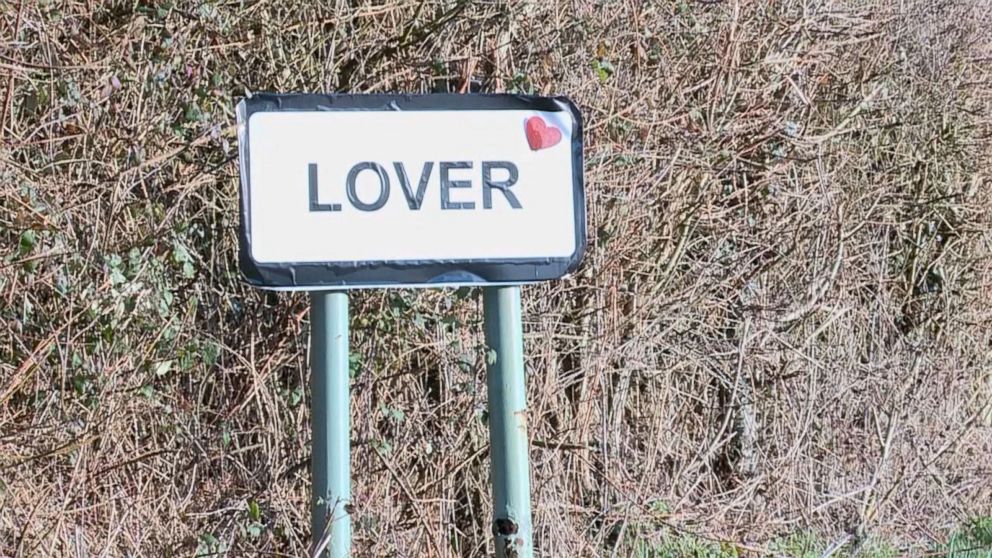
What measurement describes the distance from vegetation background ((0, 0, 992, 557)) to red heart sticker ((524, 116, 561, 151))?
5.06ft

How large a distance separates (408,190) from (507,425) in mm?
479

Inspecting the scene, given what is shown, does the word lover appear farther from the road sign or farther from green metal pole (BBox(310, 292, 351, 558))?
green metal pole (BBox(310, 292, 351, 558))

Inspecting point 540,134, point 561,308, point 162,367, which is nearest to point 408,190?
point 540,134

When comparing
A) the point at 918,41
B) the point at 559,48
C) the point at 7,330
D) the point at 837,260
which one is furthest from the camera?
the point at 918,41

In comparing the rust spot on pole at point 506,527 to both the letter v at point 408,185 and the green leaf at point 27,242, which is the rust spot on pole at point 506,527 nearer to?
the letter v at point 408,185

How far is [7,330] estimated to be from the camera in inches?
115

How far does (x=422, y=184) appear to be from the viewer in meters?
1.79

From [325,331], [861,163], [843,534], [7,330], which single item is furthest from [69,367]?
[861,163]

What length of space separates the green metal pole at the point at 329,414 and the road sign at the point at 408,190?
2.8 inches

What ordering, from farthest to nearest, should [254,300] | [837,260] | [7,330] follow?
[837,260] → [254,300] → [7,330]

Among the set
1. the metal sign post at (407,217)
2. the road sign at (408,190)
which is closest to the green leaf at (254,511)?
the metal sign post at (407,217)

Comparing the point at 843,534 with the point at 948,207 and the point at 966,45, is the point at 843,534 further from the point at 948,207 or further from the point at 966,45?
the point at 966,45

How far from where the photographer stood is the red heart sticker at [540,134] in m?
1.83

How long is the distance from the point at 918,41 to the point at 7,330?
4.35 metres
